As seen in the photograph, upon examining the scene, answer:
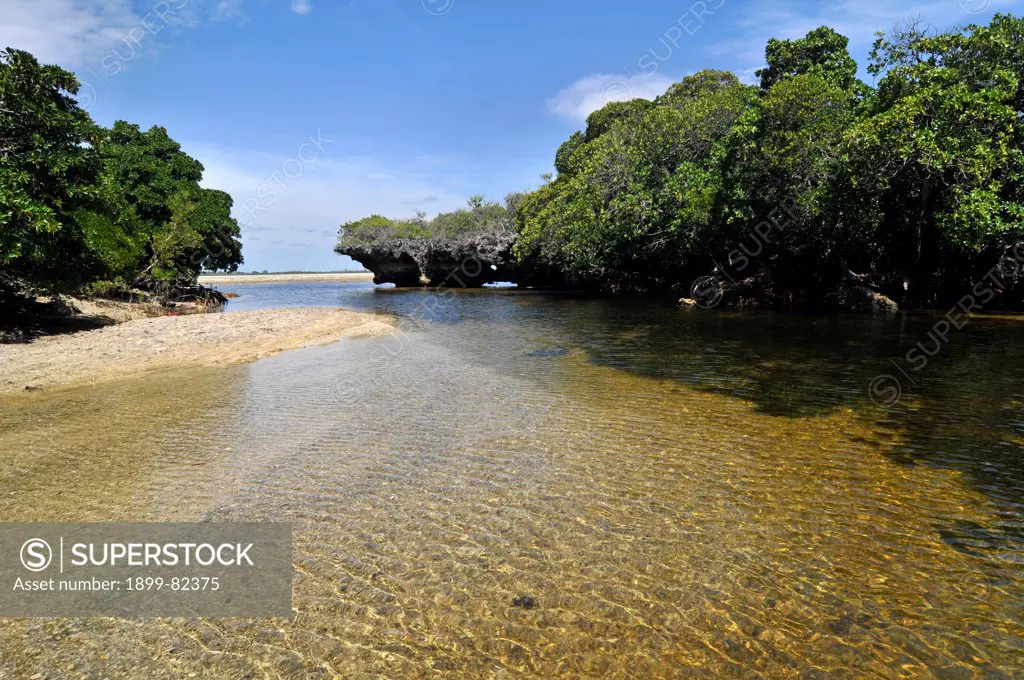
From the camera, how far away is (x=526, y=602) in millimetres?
4062

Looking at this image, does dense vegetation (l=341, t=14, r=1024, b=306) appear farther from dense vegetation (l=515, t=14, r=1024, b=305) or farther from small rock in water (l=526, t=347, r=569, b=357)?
small rock in water (l=526, t=347, r=569, b=357)

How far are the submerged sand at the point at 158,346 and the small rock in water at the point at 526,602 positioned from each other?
42.0 feet

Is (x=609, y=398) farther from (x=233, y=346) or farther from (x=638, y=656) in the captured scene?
(x=233, y=346)

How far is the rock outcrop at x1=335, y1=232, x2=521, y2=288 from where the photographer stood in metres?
63.2

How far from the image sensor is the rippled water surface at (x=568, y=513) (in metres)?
3.52

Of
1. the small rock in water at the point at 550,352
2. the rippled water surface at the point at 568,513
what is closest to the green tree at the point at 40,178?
the rippled water surface at the point at 568,513

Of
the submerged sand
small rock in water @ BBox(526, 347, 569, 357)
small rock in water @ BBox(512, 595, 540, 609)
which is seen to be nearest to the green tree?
the submerged sand

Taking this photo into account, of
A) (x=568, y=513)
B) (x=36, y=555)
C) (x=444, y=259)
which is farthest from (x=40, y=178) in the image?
(x=444, y=259)

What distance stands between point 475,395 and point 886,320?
2034 cm

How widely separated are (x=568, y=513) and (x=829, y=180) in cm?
2585

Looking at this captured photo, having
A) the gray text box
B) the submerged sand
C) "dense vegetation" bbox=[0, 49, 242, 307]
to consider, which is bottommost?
the gray text box

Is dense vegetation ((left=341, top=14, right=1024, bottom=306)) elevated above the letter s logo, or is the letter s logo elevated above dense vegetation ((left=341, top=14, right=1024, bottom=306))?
dense vegetation ((left=341, top=14, right=1024, bottom=306))

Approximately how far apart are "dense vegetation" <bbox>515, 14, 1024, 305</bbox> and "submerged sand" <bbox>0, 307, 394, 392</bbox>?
20.6 m

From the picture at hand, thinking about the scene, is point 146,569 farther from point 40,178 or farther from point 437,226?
point 437,226
